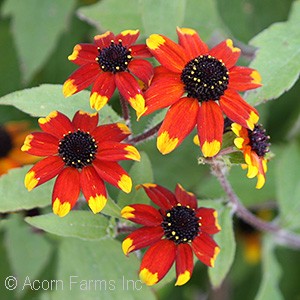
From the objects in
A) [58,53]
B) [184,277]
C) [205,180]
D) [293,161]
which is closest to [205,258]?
[184,277]

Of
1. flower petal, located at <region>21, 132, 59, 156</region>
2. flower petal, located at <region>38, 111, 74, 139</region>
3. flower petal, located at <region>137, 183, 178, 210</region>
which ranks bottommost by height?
flower petal, located at <region>137, 183, 178, 210</region>

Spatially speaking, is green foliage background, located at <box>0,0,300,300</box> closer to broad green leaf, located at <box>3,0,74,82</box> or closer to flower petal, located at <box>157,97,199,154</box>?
broad green leaf, located at <box>3,0,74,82</box>

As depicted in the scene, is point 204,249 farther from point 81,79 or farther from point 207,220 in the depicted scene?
point 81,79

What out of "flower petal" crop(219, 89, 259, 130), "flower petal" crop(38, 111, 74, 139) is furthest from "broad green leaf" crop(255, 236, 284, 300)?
"flower petal" crop(38, 111, 74, 139)

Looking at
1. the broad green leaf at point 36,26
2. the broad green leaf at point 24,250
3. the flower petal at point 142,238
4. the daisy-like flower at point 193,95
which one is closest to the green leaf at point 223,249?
the flower petal at point 142,238

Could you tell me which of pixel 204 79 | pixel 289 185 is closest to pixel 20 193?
pixel 204 79

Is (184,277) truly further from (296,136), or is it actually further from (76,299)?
(296,136)
